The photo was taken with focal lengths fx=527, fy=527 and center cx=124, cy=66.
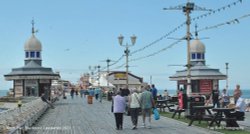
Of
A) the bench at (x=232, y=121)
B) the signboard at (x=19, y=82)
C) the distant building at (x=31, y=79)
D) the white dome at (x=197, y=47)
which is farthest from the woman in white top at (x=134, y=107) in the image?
the white dome at (x=197, y=47)

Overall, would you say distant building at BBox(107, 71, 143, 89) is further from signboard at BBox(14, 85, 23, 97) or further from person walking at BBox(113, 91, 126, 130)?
person walking at BBox(113, 91, 126, 130)

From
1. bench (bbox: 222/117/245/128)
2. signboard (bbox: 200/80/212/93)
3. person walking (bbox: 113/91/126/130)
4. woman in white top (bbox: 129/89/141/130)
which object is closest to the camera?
bench (bbox: 222/117/245/128)

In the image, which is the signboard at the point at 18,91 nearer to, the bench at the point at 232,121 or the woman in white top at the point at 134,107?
the woman in white top at the point at 134,107

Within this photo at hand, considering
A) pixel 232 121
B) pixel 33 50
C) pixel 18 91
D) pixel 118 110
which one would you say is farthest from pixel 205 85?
pixel 232 121

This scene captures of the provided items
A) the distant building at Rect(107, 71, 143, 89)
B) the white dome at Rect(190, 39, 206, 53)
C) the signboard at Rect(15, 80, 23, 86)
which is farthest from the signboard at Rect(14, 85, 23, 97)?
the white dome at Rect(190, 39, 206, 53)

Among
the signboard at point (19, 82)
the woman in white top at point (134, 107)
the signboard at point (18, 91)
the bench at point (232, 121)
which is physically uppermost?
the signboard at point (19, 82)

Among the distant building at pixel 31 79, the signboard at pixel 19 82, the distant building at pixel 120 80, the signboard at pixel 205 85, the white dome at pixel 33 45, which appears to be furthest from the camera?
the distant building at pixel 120 80

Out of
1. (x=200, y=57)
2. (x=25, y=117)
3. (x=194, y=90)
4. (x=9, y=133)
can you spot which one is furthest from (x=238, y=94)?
(x=200, y=57)

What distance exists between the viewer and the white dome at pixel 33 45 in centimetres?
6431

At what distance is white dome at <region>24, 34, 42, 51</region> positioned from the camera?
64.3 m

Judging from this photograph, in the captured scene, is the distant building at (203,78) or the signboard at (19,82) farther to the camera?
the distant building at (203,78)

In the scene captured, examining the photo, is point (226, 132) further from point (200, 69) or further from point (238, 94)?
point (200, 69)

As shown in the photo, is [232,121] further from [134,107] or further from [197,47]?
[197,47]

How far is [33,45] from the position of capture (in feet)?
211
